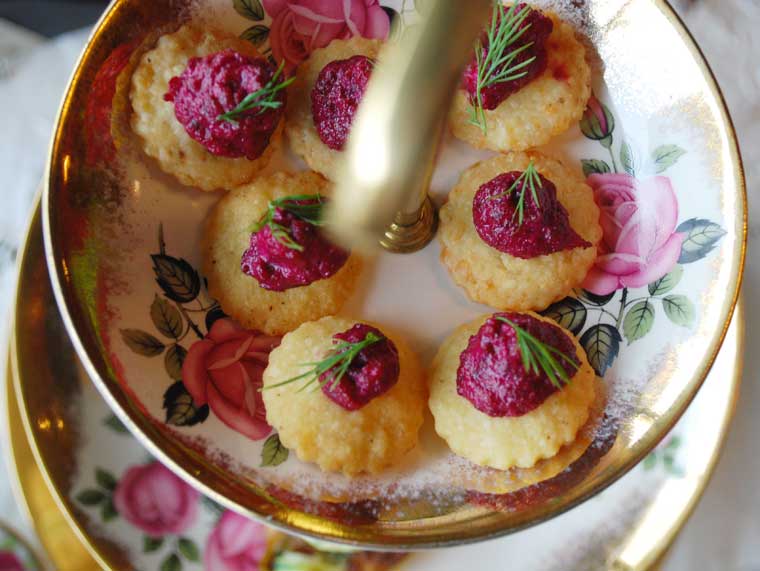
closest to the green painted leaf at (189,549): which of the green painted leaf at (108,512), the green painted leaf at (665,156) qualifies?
the green painted leaf at (108,512)

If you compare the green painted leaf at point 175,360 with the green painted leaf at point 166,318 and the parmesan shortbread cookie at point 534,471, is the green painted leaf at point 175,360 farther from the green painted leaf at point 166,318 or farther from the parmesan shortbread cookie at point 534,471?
the parmesan shortbread cookie at point 534,471

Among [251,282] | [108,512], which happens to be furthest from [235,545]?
[251,282]

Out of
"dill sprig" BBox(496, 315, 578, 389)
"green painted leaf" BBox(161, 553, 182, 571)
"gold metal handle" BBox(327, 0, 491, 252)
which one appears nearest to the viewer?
"gold metal handle" BBox(327, 0, 491, 252)

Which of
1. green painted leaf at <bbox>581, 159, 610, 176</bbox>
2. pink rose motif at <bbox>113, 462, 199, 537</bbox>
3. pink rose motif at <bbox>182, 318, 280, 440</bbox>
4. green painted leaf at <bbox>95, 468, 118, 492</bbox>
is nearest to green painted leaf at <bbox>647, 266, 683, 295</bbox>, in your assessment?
green painted leaf at <bbox>581, 159, 610, 176</bbox>

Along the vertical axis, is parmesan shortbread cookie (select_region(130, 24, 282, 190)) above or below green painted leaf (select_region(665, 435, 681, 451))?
above

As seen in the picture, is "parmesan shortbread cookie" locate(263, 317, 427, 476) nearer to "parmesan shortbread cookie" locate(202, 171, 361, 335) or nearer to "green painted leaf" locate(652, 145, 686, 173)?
"parmesan shortbread cookie" locate(202, 171, 361, 335)

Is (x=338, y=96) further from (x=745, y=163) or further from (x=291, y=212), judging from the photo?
(x=745, y=163)
